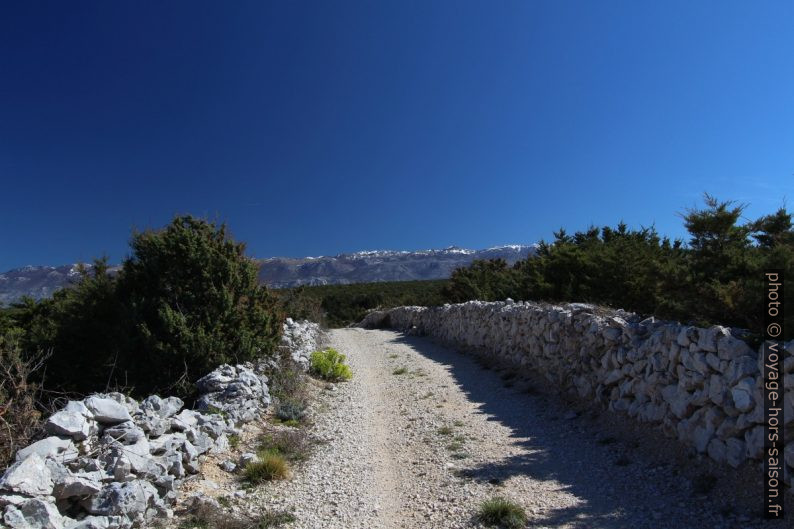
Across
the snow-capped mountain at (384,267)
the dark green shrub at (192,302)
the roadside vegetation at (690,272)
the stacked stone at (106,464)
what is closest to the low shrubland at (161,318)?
the dark green shrub at (192,302)

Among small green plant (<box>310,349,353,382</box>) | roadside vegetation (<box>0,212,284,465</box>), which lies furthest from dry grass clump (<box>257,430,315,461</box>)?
small green plant (<box>310,349,353,382</box>)

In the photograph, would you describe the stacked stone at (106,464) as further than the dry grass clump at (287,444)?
No

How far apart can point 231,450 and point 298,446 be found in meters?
0.83

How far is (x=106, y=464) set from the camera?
424 centimetres

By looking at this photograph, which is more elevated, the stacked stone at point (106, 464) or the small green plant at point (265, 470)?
the stacked stone at point (106, 464)

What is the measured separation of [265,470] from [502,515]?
2627 mm

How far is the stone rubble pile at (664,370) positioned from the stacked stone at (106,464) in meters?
5.36

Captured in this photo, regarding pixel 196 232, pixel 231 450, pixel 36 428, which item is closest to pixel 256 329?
pixel 196 232

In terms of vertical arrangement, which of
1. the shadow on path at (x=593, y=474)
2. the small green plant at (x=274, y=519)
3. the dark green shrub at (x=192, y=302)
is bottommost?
the small green plant at (x=274, y=519)

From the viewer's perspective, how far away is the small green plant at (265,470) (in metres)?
5.23

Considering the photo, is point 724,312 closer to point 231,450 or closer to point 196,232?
point 231,450

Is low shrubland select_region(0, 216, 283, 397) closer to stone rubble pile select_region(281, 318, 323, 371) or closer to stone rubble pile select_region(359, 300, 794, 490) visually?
stone rubble pile select_region(281, 318, 323, 371)

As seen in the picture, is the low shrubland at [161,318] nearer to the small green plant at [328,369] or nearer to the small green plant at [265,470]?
the small green plant at [328,369]

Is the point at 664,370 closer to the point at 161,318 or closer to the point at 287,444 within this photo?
the point at 287,444
